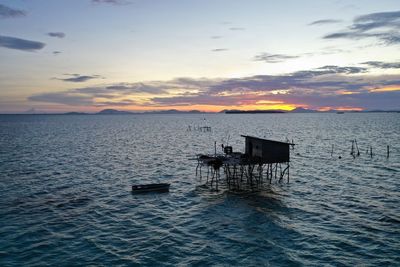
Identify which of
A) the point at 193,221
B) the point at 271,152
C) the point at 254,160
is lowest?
the point at 193,221

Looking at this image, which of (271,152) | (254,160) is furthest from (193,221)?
(271,152)

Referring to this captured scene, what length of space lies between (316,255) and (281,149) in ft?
67.5

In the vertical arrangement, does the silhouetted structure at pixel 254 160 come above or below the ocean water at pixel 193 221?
above

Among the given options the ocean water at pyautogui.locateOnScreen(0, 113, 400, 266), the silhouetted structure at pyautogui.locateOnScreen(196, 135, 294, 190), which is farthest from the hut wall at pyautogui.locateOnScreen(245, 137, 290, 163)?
the ocean water at pyautogui.locateOnScreen(0, 113, 400, 266)

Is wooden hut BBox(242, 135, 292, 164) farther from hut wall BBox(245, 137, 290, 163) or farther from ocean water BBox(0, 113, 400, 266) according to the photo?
ocean water BBox(0, 113, 400, 266)

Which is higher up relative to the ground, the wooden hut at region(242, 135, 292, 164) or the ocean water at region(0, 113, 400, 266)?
the wooden hut at region(242, 135, 292, 164)

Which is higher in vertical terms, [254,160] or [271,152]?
[271,152]

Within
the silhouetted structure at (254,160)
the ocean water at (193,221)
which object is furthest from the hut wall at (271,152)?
the ocean water at (193,221)

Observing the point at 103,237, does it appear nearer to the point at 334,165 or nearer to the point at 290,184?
the point at 290,184

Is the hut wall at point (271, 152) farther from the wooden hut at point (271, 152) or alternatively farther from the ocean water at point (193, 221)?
the ocean water at point (193, 221)

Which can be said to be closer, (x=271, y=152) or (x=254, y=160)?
(x=271, y=152)

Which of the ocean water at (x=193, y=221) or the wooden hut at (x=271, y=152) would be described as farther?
the wooden hut at (x=271, y=152)

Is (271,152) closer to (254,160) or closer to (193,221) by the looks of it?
(254,160)

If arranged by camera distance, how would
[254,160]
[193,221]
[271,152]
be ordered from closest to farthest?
[193,221]
[271,152]
[254,160]
